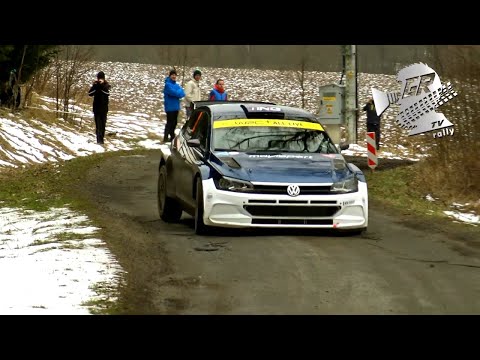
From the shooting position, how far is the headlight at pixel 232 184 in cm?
1216

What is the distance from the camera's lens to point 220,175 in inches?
485

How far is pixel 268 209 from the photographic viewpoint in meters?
12.2

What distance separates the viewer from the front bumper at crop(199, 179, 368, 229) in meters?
12.1

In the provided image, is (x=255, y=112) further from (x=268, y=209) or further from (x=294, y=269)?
(x=294, y=269)

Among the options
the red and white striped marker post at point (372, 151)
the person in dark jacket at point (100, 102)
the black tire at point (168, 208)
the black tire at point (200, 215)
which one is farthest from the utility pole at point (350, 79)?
the black tire at point (200, 215)

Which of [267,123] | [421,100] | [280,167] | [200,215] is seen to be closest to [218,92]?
[421,100]

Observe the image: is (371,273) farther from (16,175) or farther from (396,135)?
(396,135)

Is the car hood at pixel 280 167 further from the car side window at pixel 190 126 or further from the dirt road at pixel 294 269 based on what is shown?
the car side window at pixel 190 126

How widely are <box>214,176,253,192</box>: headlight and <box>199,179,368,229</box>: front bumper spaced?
2.4 inches

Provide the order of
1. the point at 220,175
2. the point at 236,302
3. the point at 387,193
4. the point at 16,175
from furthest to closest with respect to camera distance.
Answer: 1. the point at 16,175
2. the point at 387,193
3. the point at 220,175
4. the point at 236,302

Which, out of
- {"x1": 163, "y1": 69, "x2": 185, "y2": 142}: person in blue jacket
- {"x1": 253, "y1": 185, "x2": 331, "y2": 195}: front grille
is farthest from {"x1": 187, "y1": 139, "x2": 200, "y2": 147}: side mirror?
{"x1": 163, "y1": 69, "x2": 185, "y2": 142}: person in blue jacket

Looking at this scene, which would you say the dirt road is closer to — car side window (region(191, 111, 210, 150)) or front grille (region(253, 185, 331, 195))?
front grille (region(253, 185, 331, 195))

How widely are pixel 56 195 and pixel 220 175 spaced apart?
5.41 metres
